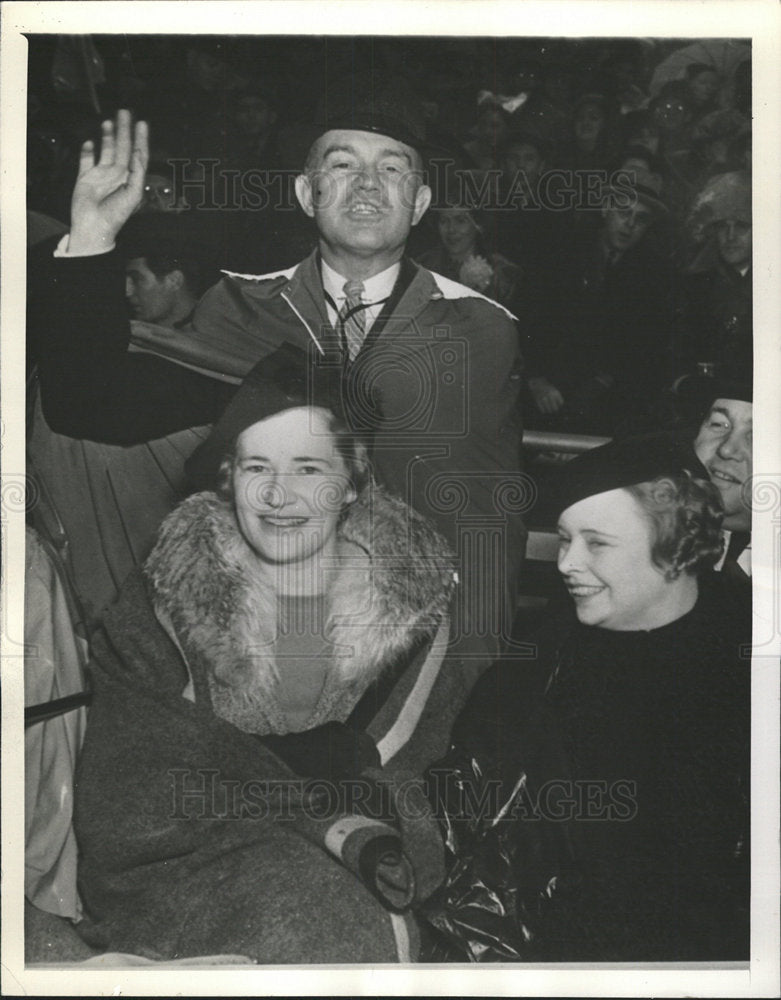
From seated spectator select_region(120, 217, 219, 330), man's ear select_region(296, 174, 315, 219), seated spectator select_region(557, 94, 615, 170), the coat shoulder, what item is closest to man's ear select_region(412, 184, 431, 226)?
the coat shoulder

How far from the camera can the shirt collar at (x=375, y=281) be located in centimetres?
377

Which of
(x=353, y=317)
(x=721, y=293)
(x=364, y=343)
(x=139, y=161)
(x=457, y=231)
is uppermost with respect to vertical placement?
(x=139, y=161)

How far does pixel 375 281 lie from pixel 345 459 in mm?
692

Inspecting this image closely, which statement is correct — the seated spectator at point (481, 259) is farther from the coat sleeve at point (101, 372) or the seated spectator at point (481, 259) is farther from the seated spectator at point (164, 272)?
the coat sleeve at point (101, 372)

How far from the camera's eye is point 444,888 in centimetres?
364

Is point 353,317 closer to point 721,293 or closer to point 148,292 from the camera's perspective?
point 148,292

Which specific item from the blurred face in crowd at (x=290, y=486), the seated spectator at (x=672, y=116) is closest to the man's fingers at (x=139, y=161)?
the blurred face in crowd at (x=290, y=486)

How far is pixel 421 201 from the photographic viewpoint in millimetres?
3750

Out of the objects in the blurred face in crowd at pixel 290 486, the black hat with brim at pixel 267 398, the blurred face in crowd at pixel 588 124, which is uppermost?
the blurred face in crowd at pixel 588 124

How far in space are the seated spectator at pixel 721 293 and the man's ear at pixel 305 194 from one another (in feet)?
4.76

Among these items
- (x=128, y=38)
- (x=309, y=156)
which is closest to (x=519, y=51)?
(x=309, y=156)

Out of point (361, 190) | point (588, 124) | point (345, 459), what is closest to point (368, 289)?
point (361, 190)

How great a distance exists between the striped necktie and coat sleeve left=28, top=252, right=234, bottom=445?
488 mm

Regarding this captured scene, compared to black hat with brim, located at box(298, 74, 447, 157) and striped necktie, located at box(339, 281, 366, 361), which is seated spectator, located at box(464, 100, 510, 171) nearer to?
black hat with brim, located at box(298, 74, 447, 157)
